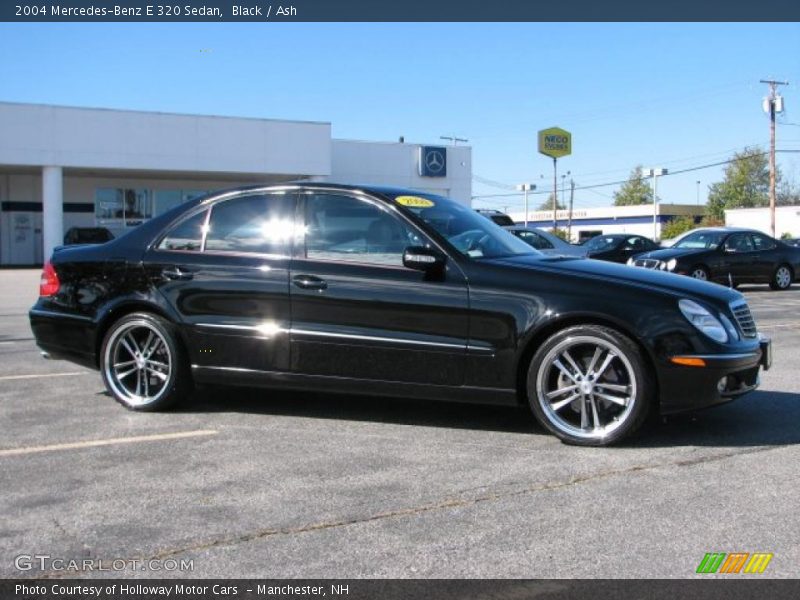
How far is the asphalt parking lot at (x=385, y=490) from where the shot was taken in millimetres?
3361

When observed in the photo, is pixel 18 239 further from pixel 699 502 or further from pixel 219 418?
pixel 699 502

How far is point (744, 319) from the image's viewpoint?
5.31m

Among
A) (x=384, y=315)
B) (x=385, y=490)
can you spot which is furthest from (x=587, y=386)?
(x=385, y=490)

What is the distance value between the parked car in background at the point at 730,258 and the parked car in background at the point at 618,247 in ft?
15.1

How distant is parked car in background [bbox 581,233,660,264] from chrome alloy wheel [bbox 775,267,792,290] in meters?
4.95

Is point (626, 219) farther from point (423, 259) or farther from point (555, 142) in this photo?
point (423, 259)

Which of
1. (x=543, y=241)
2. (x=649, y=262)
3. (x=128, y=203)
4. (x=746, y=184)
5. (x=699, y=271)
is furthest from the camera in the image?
(x=746, y=184)

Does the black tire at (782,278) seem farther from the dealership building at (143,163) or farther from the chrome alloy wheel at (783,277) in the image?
A: the dealership building at (143,163)

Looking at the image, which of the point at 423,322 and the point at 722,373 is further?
the point at 423,322

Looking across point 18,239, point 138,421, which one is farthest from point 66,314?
point 18,239

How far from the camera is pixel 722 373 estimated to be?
4863 millimetres

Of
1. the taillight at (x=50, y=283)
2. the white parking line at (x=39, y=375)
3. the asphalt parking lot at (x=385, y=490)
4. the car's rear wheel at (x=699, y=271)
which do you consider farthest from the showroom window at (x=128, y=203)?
the asphalt parking lot at (x=385, y=490)

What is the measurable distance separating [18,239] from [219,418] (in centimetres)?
3487

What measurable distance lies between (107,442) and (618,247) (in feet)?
70.5
